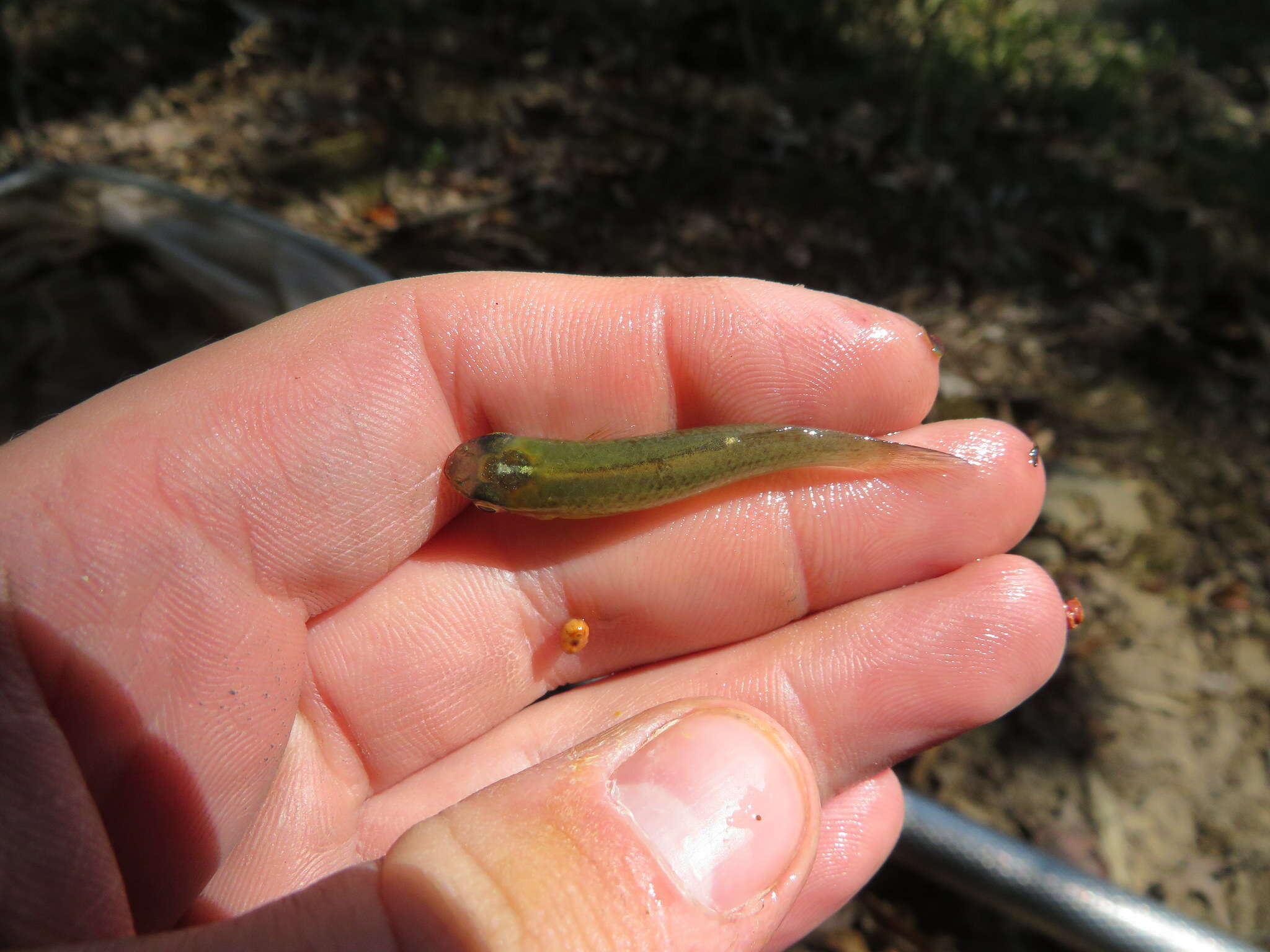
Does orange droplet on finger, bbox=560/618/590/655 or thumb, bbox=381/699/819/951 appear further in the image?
orange droplet on finger, bbox=560/618/590/655

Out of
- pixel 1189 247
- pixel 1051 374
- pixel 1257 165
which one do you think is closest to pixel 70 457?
pixel 1051 374

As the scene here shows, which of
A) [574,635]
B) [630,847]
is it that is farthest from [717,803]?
[574,635]

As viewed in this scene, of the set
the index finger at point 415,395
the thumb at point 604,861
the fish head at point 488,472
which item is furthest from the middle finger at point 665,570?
the thumb at point 604,861

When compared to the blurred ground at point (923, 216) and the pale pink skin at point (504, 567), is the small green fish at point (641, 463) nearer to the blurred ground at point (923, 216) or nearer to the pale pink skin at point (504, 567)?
the pale pink skin at point (504, 567)

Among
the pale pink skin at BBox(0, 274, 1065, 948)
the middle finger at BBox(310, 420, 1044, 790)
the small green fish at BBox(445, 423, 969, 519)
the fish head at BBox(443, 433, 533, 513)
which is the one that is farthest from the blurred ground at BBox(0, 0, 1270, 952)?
the fish head at BBox(443, 433, 533, 513)

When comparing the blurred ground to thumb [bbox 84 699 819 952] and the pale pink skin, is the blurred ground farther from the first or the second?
thumb [bbox 84 699 819 952]

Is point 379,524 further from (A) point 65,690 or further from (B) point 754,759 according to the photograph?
(B) point 754,759

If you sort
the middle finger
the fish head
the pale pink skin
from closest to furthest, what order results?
the pale pink skin → the fish head → the middle finger
